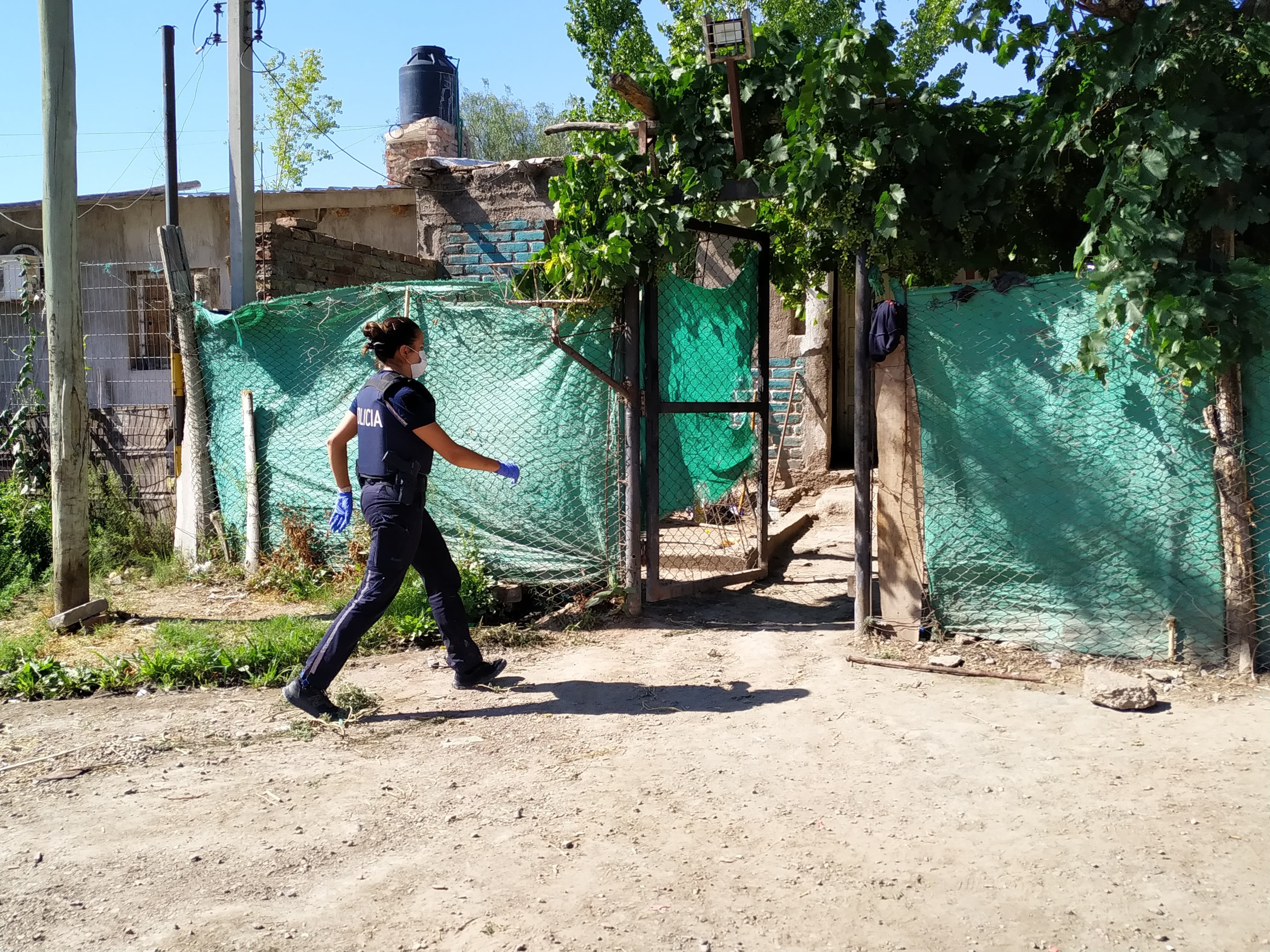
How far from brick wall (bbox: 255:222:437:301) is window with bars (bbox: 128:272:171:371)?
13.2ft

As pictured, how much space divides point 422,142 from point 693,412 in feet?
40.1

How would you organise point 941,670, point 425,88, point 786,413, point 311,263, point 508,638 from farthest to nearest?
point 425,88
point 786,413
point 311,263
point 508,638
point 941,670

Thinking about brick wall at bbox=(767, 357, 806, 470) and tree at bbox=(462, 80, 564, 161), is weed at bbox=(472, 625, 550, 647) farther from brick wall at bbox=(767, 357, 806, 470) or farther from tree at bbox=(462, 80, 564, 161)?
tree at bbox=(462, 80, 564, 161)

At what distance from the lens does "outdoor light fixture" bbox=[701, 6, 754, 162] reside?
16.9 ft

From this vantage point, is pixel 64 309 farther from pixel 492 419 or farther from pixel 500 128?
pixel 500 128

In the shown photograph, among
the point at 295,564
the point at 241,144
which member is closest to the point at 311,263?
the point at 241,144

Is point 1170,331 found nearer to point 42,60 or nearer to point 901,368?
→ point 901,368

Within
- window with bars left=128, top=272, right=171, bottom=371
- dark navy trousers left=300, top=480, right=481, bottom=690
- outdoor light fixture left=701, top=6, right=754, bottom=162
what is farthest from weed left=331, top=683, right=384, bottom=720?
window with bars left=128, top=272, right=171, bottom=371

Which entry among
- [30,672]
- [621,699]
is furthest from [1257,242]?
[30,672]

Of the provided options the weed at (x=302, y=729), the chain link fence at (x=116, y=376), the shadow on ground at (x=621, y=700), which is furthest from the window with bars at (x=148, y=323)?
the shadow on ground at (x=621, y=700)

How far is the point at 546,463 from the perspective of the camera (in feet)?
20.7

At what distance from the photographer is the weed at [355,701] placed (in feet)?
15.4

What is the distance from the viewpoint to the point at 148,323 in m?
12.9

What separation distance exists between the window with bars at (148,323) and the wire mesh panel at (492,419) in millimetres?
6317
